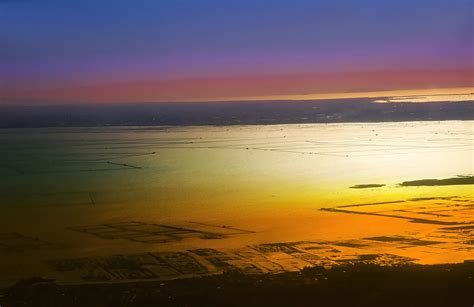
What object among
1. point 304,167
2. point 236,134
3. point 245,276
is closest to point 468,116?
point 236,134

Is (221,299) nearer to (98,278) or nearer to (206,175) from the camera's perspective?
(98,278)

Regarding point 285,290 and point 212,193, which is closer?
point 285,290

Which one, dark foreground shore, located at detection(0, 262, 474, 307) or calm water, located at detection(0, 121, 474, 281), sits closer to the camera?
dark foreground shore, located at detection(0, 262, 474, 307)

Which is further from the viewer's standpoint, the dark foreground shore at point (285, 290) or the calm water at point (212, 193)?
the calm water at point (212, 193)
